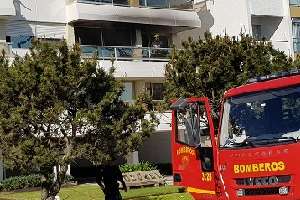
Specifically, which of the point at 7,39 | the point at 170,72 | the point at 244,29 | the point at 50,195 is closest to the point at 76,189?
the point at 170,72

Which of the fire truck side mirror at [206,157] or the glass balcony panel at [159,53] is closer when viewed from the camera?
the fire truck side mirror at [206,157]

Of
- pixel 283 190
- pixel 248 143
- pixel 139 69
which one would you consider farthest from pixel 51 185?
pixel 139 69

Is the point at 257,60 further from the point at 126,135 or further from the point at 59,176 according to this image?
the point at 59,176

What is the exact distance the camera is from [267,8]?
41125mm

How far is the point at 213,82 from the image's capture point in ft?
82.2

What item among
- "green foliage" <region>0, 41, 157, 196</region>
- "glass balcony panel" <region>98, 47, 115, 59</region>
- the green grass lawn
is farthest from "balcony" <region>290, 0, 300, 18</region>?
"green foliage" <region>0, 41, 157, 196</region>

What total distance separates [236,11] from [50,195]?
2612 centimetres

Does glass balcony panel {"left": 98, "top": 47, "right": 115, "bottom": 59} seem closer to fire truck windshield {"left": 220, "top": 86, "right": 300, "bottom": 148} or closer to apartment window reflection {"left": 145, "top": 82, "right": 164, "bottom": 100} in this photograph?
apartment window reflection {"left": 145, "top": 82, "right": 164, "bottom": 100}

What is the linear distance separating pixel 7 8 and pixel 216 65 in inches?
488

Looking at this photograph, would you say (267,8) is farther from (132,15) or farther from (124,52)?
(124,52)

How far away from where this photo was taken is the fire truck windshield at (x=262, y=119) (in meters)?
11.0

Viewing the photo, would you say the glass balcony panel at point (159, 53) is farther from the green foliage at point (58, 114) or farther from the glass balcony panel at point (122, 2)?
the green foliage at point (58, 114)

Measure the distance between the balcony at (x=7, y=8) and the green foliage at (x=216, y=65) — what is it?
393 inches

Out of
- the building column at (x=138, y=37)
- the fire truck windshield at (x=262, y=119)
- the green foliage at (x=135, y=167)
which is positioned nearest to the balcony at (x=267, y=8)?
the building column at (x=138, y=37)
